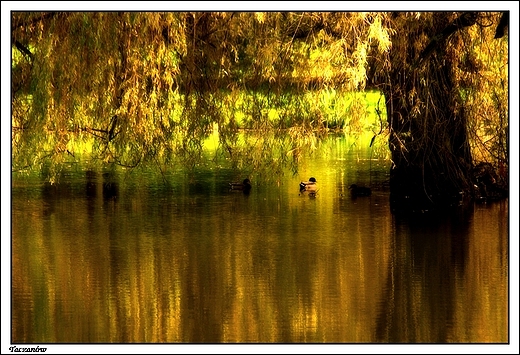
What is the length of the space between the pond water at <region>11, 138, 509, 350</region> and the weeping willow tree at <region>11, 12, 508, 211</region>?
0.69m

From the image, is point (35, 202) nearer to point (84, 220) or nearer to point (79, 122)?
point (84, 220)

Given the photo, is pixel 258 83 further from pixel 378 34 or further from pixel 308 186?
pixel 308 186

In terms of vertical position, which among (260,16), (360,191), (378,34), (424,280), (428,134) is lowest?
(424,280)

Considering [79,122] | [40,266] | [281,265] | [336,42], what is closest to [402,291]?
[281,265]

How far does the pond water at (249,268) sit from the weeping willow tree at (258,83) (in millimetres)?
690

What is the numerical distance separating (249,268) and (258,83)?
1940 millimetres

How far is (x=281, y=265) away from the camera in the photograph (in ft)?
28.0

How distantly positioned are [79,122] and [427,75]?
10.7ft

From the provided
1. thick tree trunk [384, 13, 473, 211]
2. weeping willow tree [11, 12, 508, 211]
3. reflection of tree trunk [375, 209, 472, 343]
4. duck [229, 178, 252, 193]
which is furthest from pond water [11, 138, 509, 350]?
weeping willow tree [11, 12, 508, 211]

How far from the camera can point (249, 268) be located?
27.7 feet

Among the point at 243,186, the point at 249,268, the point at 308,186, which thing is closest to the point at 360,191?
the point at 308,186

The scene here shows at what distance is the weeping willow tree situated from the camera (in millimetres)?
8766

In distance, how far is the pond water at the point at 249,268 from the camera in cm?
688

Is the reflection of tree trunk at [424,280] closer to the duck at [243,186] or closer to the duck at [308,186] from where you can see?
the duck at [308,186]
